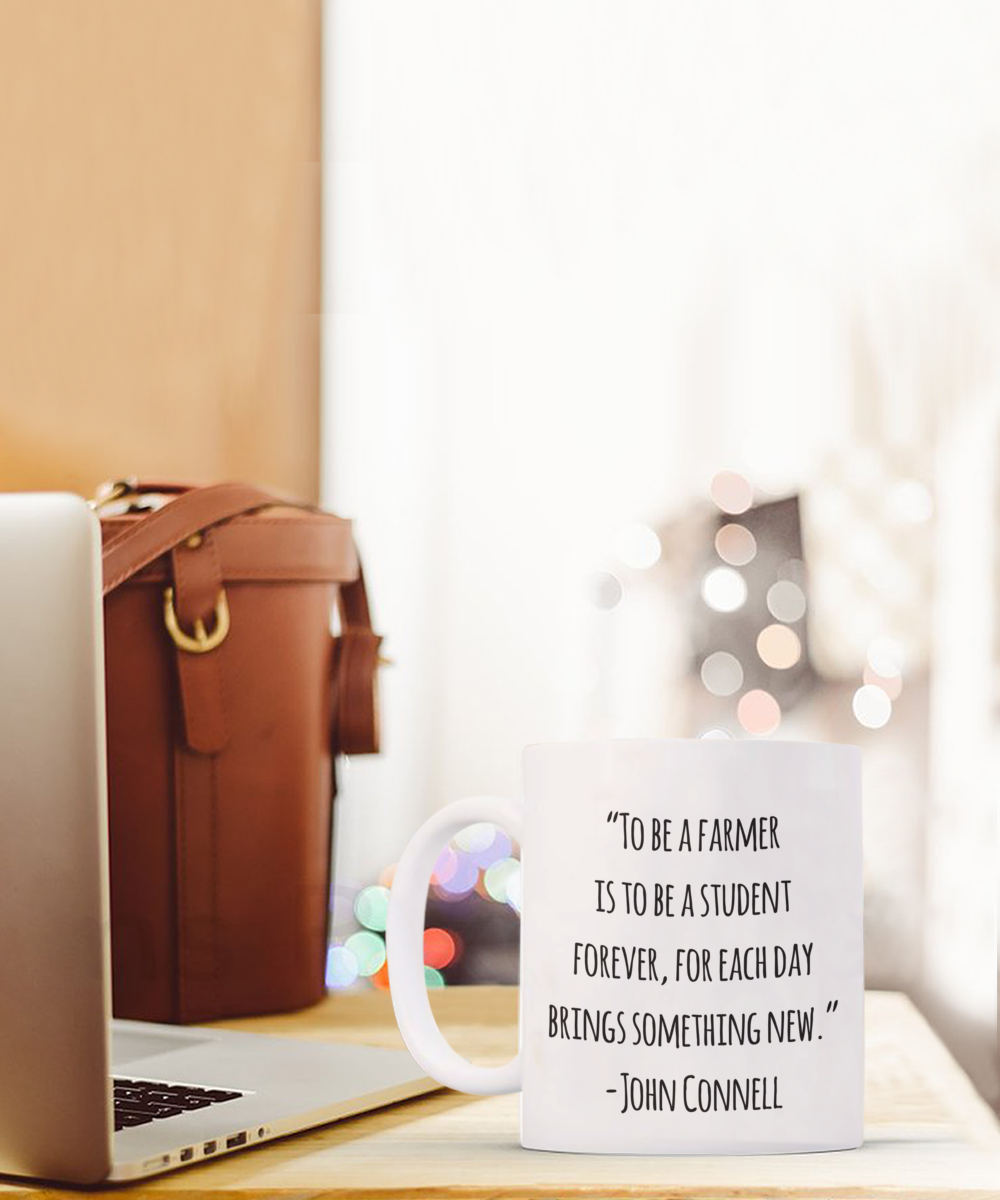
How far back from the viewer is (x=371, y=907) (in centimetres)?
148

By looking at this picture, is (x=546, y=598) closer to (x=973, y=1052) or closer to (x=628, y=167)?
(x=628, y=167)

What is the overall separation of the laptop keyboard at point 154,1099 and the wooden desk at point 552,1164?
0.04 metres

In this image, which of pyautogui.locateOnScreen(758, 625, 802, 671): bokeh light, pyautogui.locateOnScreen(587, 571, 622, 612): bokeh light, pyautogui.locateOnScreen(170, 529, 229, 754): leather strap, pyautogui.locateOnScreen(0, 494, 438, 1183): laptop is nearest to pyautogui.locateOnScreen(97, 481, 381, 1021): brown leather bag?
pyautogui.locateOnScreen(170, 529, 229, 754): leather strap

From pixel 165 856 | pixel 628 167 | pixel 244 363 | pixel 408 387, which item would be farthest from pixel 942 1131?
pixel 628 167

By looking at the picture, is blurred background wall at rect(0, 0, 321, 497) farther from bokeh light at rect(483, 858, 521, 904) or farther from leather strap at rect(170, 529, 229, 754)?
bokeh light at rect(483, 858, 521, 904)

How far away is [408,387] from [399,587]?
20cm

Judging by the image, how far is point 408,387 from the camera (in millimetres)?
1531

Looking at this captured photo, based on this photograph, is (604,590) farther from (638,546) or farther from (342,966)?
(342,966)

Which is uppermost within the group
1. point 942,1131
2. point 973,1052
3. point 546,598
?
point 546,598

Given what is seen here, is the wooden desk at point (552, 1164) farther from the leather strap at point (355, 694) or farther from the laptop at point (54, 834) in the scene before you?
the leather strap at point (355, 694)

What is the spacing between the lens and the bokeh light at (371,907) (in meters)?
1.47

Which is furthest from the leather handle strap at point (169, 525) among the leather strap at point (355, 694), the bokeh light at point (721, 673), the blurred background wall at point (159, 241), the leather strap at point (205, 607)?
the bokeh light at point (721, 673)

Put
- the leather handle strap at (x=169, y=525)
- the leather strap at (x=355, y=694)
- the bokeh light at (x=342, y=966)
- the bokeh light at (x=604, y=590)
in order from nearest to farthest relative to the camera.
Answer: the leather handle strap at (x=169, y=525) → the leather strap at (x=355, y=694) → the bokeh light at (x=342, y=966) → the bokeh light at (x=604, y=590)

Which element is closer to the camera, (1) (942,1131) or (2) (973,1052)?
(1) (942,1131)
